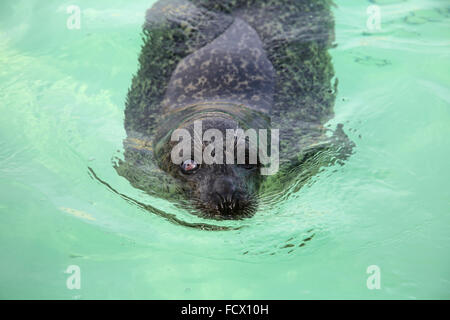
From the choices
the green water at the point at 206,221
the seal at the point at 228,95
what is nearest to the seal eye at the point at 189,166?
the seal at the point at 228,95

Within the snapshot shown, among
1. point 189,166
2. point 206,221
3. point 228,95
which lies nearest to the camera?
point 189,166

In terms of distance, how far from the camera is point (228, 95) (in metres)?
5.13

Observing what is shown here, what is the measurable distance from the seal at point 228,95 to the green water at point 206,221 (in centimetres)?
24

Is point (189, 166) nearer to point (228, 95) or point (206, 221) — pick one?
point (206, 221)

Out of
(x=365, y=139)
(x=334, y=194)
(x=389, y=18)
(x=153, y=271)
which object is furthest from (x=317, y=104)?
(x=389, y=18)

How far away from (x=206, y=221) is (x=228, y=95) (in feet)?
5.03

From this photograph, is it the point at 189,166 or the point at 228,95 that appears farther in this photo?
the point at 228,95

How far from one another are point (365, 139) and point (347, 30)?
271cm

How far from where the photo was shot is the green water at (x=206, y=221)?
12.9ft

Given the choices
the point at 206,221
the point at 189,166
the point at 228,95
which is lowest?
the point at 206,221

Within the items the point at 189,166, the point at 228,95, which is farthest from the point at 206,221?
the point at 228,95

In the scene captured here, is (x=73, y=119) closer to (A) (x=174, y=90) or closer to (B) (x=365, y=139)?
(A) (x=174, y=90)

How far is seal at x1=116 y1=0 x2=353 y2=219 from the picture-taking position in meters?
4.27

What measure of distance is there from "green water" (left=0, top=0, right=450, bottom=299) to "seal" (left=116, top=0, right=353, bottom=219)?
24 cm
